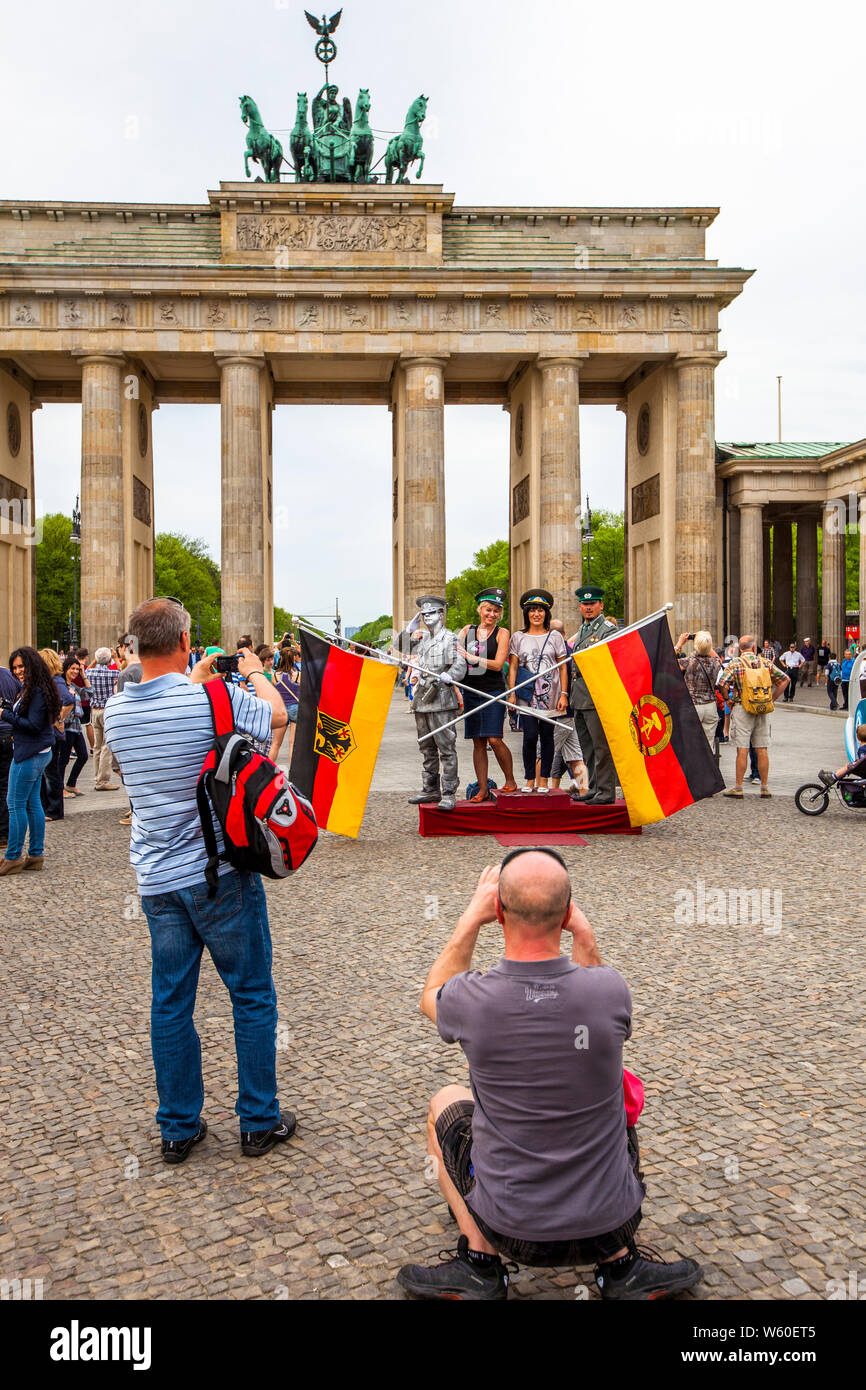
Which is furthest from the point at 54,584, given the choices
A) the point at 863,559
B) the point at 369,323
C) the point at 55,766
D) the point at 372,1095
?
the point at 372,1095

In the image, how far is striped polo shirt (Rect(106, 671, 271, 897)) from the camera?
4070 millimetres

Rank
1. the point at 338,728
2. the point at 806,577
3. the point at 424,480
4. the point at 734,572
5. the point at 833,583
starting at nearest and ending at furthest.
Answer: the point at 338,728 < the point at 424,480 < the point at 833,583 < the point at 734,572 < the point at 806,577

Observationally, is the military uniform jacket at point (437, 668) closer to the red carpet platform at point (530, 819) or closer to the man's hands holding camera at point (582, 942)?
the red carpet platform at point (530, 819)

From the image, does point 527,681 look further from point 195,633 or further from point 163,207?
point 195,633

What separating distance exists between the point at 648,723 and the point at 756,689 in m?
3.53

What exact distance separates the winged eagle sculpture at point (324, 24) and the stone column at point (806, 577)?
96.2 ft

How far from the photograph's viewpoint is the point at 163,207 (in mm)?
40812

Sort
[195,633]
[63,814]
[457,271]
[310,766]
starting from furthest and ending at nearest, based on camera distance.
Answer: [195,633]
[457,271]
[63,814]
[310,766]

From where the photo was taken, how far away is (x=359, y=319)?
40.5 meters

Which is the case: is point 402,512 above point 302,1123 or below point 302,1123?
above

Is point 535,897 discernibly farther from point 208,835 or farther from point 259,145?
point 259,145

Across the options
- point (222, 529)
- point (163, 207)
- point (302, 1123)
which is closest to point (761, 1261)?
point (302, 1123)

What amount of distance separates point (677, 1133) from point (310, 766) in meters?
6.66

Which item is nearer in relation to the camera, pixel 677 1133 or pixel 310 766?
pixel 677 1133
